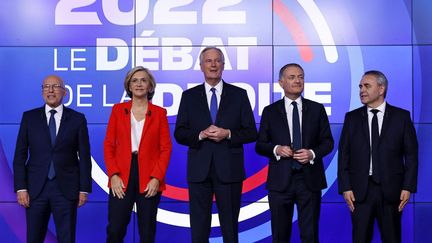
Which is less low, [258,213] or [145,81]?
[145,81]

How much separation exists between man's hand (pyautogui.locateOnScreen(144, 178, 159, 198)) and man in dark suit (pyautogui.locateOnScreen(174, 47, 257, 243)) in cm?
30

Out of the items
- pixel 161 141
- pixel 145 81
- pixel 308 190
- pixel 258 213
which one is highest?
pixel 145 81

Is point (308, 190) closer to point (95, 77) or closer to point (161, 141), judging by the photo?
point (161, 141)

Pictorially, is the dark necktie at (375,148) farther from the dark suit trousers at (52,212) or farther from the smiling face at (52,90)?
the smiling face at (52,90)

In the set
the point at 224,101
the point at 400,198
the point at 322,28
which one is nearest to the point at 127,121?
the point at 224,101

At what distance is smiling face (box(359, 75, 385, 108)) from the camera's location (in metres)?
5.23

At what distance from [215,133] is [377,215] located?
1.33m

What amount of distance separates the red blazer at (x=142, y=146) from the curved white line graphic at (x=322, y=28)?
81.6 inches

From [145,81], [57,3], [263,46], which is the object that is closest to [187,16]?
[263,46]

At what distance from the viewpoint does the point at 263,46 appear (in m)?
6.61

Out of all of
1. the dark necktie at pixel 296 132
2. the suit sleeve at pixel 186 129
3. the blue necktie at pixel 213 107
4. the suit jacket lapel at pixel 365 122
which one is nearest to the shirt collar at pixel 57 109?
the suit sleeve at pixel 186 129

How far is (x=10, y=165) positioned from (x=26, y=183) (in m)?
1.51

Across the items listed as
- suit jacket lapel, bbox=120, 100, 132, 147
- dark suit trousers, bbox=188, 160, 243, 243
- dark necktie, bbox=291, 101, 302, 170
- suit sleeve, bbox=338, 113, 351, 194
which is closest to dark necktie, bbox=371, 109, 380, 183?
suit sleeve, bbox=338, 113, 351, 194

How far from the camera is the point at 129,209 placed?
16.6 ft
